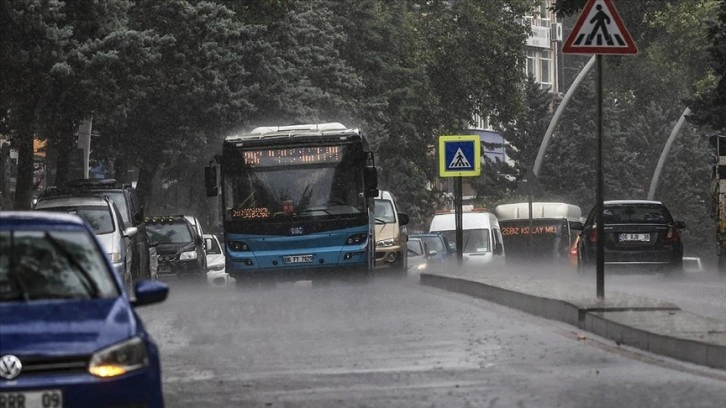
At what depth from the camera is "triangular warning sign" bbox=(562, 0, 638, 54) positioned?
19.1 m

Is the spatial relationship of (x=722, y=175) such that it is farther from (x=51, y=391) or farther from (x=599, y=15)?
(x=51, y=391)

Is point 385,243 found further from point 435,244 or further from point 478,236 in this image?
point 478,236

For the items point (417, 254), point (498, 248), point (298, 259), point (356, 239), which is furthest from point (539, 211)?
point (298, 259)

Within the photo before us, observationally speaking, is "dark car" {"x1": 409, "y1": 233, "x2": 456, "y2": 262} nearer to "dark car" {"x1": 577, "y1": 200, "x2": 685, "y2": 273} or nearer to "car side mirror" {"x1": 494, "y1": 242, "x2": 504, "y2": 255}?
"car side mirror" {"x1": 494, "y1": 242, "x2": 504, "y2": 255}

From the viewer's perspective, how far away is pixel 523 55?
69.6m

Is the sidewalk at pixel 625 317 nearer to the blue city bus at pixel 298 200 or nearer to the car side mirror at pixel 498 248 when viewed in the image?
the blue city bus at pixel 298 200

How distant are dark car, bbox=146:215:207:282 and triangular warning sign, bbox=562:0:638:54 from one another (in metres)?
20.6

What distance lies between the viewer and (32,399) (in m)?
8.81

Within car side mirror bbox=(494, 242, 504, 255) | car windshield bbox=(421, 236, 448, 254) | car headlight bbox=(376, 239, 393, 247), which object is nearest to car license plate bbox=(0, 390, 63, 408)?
car headlight bbox=(376, 239, 393, 247)

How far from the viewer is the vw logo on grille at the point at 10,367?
882cm

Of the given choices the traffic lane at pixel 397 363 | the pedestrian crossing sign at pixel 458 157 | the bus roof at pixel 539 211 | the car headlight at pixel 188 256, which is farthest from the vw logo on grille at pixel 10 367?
the bus roof at pixel 539 211

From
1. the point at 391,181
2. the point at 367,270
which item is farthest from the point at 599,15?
the point at 391,181

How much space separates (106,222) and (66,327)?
1979cm

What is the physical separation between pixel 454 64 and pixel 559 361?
54426mm
